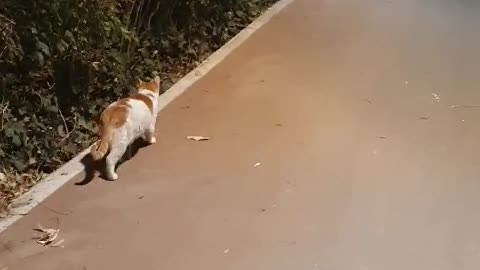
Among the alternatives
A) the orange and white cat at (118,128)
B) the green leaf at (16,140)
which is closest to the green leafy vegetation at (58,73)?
the green leaf at (16,140)

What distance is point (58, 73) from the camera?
3293 millimetres

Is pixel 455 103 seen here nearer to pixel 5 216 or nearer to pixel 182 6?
pixel 182 6

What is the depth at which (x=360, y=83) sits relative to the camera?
12.9 feet

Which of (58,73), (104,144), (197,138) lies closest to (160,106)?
(197,138)

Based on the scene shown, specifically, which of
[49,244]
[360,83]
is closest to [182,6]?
[360,83]

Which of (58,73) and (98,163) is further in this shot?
(58,73)

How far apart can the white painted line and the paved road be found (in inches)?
2.2

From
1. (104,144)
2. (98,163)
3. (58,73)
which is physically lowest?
(98,163)

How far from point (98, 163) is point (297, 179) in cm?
86

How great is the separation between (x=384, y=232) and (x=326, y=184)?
39 centimetres

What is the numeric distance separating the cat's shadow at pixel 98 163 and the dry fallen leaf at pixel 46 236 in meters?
0.35

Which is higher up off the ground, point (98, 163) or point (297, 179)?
point (98, 163)

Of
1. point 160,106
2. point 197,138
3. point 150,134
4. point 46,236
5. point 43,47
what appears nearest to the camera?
point 46,236

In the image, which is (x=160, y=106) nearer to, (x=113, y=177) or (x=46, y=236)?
(x=113, y=177)
